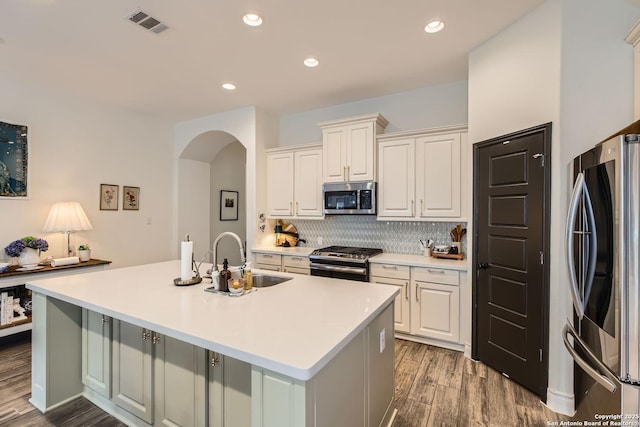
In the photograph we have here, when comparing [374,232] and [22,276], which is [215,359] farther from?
[22,276]

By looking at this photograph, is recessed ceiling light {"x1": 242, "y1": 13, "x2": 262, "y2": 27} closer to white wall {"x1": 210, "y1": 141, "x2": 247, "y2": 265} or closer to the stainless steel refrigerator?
the stainless steel refrigerator

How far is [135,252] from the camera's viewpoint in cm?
448

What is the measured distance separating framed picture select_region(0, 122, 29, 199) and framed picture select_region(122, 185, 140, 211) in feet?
3.51

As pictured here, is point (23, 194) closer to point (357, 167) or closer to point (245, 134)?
point (245, 134)

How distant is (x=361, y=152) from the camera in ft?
12.0

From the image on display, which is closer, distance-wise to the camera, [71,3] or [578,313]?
[578,313]

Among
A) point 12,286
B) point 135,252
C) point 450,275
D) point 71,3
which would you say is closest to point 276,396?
point 450,275

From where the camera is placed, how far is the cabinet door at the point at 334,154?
12.4ft

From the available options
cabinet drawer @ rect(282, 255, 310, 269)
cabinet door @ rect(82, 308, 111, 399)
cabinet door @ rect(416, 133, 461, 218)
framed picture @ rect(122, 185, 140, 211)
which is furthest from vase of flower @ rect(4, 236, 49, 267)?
cabinet door @ rect(416, 133, 461, 218)

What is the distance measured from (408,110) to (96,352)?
389 cm

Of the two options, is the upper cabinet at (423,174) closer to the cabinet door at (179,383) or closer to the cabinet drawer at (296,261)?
the cabinet drawer at (296,261)

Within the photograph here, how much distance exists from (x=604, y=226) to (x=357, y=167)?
2.55 metres

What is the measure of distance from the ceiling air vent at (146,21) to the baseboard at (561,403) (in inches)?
157

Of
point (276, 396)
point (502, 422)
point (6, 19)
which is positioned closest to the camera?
point (276, 396)
